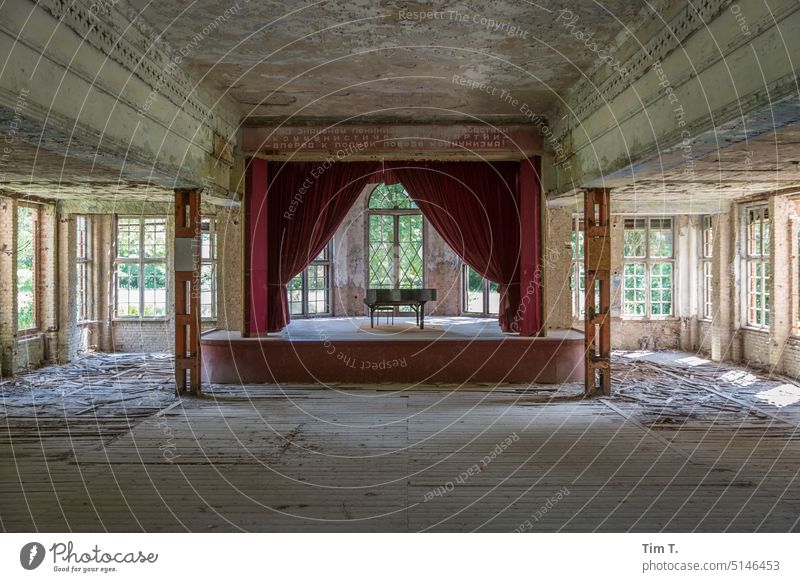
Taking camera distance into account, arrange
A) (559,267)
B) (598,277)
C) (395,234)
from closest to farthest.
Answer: (598,277) < (559,267) < (395,234)

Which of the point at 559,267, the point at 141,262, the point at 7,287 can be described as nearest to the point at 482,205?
the point at 559,267

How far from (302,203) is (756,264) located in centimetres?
753

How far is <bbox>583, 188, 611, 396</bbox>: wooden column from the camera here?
774cm

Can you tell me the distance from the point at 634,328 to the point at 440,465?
28.0 ft

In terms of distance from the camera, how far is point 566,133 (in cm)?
822

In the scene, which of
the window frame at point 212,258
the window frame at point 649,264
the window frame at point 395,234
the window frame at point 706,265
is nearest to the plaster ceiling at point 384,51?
the window frame at point 212,258

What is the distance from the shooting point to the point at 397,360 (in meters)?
8.84

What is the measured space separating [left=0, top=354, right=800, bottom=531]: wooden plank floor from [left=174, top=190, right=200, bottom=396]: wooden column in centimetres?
47

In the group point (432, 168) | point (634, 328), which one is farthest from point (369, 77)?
point (634, 328)

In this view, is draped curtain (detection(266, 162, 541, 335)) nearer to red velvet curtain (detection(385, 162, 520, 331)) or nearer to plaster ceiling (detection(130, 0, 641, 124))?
red velvet curtain (detection(385, 162, 520, 331))

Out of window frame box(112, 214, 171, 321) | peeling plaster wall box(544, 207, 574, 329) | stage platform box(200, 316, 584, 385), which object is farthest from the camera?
window frame box(112, 214, 171, 321)

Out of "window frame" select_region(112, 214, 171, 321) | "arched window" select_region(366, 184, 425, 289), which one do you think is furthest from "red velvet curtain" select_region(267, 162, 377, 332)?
"window frame" select_region(112, 214, 171, 321)

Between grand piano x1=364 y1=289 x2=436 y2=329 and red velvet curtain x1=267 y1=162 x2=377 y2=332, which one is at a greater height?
red velvet curtain x1=267 y1=162 x2=377 y2=332

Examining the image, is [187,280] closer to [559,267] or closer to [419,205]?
[419,205]
